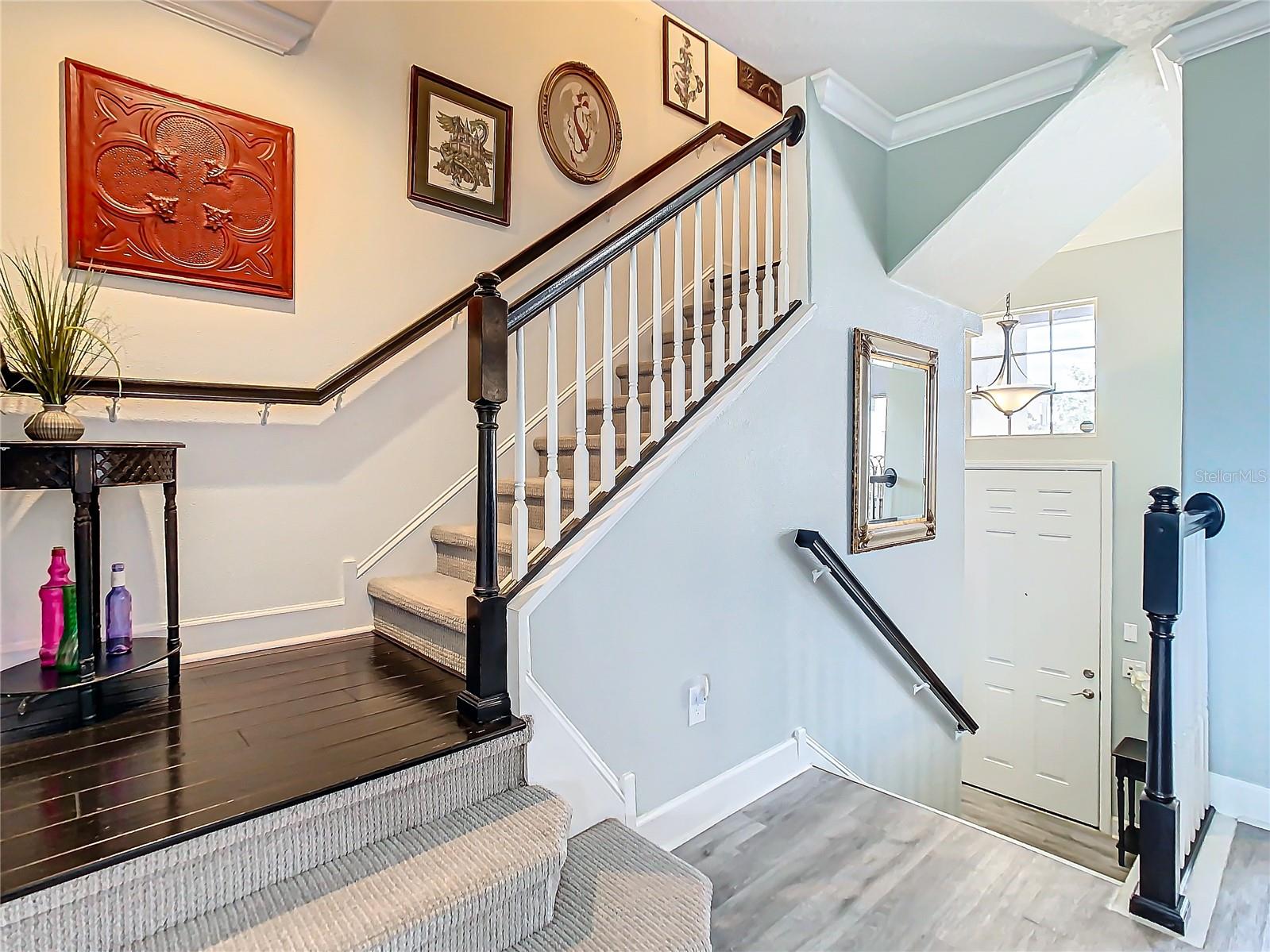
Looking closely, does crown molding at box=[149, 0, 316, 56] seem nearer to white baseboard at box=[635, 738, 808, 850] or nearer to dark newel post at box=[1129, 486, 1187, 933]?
white baseboard at box=[635, 738, 808, 850]

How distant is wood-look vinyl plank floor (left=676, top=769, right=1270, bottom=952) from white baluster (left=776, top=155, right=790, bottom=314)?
189 cm

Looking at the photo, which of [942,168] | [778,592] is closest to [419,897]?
[778,592]

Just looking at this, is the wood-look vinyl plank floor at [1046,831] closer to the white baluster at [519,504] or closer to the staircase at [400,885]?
the staircase at [400,885]

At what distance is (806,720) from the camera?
2.72 m

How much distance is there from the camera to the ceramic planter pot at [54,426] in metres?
1.83

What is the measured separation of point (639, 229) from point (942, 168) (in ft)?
5.48

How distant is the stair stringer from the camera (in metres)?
1.81

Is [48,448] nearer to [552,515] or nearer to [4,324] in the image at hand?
[4,324]

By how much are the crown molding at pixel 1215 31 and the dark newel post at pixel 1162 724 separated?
1.56 meters

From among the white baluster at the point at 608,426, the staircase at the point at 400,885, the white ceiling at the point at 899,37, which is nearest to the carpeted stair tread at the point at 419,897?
the staircase at the point at 400,885

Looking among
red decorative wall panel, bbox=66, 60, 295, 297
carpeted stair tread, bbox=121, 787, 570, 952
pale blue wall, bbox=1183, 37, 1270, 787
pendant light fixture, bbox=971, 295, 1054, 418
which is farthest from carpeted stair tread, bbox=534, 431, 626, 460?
pendant light fixture, bbox=971, 295, 1054, 418

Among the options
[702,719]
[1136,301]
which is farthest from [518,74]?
[1136,301]

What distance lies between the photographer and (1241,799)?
6.99 feet

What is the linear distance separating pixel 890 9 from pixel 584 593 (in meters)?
2.16
